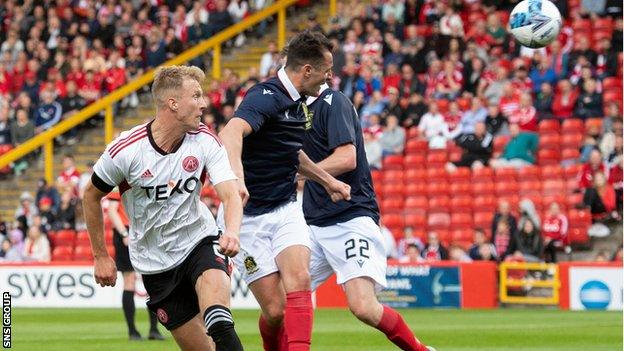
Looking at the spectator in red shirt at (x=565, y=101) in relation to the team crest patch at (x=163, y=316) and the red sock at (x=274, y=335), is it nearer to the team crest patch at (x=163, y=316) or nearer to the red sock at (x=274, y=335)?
the red sock at (x=274, y=335)

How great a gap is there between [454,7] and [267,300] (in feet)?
60.5

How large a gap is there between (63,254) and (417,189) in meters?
6.69

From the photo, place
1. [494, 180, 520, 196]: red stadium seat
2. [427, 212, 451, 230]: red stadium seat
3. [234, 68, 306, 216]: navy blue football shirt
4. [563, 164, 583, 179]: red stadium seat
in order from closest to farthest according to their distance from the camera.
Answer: [234, 68, 306, 216]: navy blue football shirt → [563, 164, 583, 179]: red stadium seat → [494, 180, 520, 196]: red stadium seat → [427, 212, 451, 230]: red stadium seat

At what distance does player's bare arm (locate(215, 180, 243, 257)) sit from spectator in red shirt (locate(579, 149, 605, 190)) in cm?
1471

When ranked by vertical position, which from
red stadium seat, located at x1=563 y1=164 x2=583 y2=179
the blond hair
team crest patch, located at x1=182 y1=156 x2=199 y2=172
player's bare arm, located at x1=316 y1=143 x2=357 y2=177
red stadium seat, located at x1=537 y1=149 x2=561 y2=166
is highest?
the blond hair

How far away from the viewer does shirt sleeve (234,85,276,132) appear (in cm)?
909

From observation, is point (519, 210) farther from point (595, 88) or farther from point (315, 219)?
point (315, 219)

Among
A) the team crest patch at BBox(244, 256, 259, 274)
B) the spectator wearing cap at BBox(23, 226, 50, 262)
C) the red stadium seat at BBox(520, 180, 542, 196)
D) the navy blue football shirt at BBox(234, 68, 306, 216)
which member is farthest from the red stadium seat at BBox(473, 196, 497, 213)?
the team crest patch at BBox(244, 256, 259, 274)

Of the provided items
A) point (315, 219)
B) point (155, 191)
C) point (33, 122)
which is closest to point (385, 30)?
point (33, 122)

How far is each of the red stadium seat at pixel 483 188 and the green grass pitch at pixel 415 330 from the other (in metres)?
3.29

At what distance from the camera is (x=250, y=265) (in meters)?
9.44

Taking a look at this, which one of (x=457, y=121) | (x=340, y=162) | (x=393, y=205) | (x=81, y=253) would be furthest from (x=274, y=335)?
(x=81, y=253)

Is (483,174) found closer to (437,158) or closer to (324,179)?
(437,158)

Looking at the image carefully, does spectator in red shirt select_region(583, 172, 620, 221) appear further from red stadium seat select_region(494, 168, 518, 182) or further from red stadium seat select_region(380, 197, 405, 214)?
red stadium seat select_region(380, 197, 405, 214)
